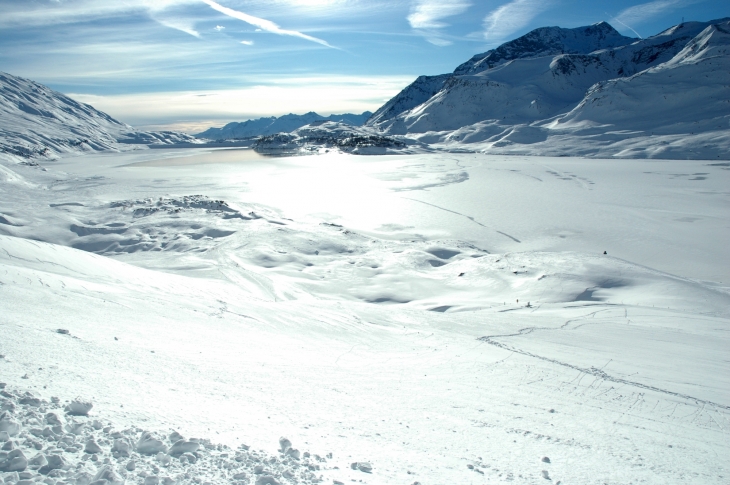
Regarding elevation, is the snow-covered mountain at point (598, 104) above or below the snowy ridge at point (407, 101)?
below

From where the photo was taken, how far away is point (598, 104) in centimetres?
9475

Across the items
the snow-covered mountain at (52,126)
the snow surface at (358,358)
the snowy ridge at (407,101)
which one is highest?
the snowy ridge at (407,101)

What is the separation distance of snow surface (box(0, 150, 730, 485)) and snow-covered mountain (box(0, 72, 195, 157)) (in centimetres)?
8376

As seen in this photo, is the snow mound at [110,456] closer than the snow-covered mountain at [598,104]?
Yes

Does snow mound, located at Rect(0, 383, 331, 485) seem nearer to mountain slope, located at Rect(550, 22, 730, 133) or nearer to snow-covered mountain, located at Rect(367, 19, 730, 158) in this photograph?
snow-covered mountain, located at Rect(367, 19, 730, 158)

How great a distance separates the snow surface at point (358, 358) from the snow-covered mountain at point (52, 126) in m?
83.8

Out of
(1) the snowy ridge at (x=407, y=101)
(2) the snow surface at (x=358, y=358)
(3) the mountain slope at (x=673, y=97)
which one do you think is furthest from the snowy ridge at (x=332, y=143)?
(2) the snow surface at (x=358, y=358)

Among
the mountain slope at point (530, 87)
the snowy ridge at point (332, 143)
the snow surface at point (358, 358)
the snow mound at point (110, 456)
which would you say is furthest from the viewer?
the mountain slope at point (530, 87)

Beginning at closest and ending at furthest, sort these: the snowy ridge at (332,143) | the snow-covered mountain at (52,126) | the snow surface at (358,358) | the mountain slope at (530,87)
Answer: the snow surface at (358,358), the snowy ridge at (332,143), the snow-covered mountain at (52,126), the mountain slope at (530,87)

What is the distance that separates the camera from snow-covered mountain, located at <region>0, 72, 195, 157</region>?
94.0m

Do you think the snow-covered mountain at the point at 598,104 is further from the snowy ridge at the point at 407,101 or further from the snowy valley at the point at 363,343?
the snowy valley at the point at 363,343

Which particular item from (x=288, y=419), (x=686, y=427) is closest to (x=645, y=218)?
(x=686, y=427)

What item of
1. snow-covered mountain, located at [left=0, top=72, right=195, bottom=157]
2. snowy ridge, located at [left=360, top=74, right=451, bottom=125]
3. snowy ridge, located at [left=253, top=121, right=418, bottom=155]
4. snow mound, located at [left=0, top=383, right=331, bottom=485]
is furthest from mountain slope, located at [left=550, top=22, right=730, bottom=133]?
snow-covered mountain, located at [left=0, top=72, right=195, bottom=157]

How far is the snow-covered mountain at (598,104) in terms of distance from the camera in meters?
71.9
